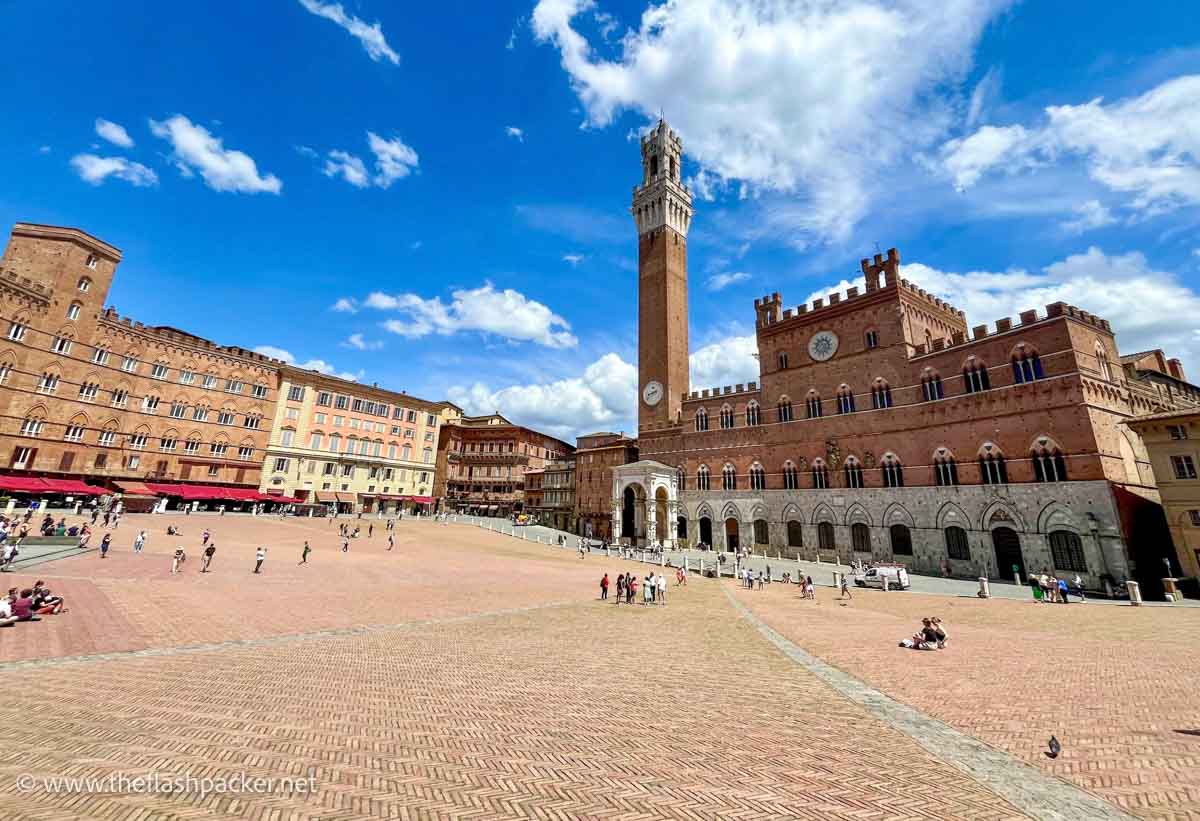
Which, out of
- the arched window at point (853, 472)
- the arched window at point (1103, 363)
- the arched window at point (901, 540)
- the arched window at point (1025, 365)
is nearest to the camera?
the arched window at point (1103, 363)

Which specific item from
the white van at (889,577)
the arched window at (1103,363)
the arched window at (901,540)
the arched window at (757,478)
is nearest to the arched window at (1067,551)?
the arched window at (901,540)

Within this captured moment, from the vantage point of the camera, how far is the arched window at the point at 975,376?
104 ft

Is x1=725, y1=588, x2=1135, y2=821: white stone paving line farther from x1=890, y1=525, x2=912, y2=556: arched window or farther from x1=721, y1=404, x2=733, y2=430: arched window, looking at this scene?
x1=721, y1=404, x2=733, y2=430: arched window

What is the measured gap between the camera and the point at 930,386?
3450 centimetres

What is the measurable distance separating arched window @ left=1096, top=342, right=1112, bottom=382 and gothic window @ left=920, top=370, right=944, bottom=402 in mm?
7798

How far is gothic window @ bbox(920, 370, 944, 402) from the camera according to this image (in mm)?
33938

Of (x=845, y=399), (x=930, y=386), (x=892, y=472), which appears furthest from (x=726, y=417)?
(x=930, y=386)

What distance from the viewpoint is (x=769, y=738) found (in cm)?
785

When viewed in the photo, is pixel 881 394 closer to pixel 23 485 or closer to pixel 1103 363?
pixel 1103 363

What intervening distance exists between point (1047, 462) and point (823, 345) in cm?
1718

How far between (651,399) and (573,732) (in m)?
46.3

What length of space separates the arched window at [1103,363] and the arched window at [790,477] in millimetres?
19628

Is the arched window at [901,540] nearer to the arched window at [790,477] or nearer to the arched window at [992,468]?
the arched window at [992,468]

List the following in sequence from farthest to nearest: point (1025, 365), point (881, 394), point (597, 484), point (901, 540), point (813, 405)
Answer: point (597, 484), point (813, 405), point (881, 394), point (901, 540), point (1025, 365)
